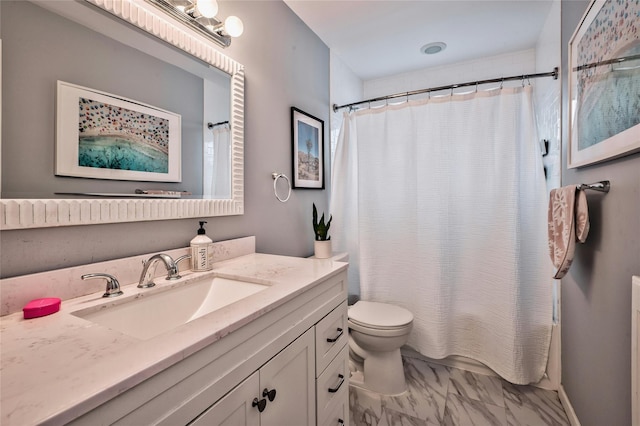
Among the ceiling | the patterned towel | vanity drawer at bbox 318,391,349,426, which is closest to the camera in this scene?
vanity drawer at bbox 318,391,349,426

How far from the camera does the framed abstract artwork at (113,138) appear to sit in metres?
0.83

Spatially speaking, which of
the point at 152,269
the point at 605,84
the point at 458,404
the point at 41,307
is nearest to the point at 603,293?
the point at 605,84

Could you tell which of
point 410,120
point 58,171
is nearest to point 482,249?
point 410,120

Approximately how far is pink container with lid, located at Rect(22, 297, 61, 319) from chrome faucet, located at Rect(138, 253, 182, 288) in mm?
219

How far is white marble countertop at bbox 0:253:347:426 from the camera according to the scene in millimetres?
397

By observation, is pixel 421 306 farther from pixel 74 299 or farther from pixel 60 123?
pixel 60 123

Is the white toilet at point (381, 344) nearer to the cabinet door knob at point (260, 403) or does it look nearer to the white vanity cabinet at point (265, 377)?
the white vanity cabinet at point (265, 377)

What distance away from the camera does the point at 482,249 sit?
189cm

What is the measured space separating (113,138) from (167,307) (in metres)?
0.57

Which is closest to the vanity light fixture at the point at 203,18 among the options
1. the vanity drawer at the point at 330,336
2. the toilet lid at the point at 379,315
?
the vanity drawer at the point at 330,336

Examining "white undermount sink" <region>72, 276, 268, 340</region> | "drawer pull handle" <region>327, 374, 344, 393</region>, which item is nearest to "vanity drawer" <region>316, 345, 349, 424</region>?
"drawer pull handle" <region>327, 374, 344, 393</region>

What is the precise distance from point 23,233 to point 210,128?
2.40 feet

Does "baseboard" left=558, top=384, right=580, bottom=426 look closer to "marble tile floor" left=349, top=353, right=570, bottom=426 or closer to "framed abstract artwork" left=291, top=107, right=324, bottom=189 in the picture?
"marble tile floor" left=349, top=353, right=570, bottom=426

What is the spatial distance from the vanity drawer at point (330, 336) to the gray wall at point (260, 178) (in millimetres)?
616
